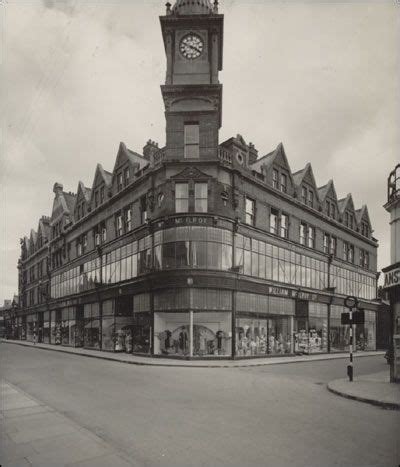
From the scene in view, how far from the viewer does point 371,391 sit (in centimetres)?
1339

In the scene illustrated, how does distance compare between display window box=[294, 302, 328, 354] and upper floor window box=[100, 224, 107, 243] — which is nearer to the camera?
display window box=[294, 302, 328, 354]

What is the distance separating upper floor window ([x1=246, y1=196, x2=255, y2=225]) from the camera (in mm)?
30914

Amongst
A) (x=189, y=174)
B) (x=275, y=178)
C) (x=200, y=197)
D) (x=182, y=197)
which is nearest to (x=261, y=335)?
(x=200, y=197)

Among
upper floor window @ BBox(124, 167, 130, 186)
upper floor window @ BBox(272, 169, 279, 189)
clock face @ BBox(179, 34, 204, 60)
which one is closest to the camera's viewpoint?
clock face @ BBox(179, 34, 204, 60)

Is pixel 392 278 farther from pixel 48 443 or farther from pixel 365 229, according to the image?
pixel 365 229

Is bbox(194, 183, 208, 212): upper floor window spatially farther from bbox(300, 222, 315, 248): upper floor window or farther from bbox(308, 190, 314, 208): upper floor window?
bbox(308, 190, 314, 208): upper floor window

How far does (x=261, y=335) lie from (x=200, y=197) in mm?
10972

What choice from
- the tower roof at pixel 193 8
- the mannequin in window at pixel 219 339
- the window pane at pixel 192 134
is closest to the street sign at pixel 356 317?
the mannequin in window at pixel 219 339

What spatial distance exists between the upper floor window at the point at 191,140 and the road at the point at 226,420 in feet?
54.6

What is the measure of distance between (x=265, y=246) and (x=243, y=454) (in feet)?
84.1

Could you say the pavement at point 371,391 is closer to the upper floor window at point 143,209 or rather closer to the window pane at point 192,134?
the window pane at point 192,134

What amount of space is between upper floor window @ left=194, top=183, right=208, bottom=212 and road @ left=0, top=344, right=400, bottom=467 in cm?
1360

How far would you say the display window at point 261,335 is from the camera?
2855cm

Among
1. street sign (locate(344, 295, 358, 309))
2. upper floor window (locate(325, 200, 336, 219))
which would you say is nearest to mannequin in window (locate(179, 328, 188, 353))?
street sign (locate(344, 295, 358, 309))
